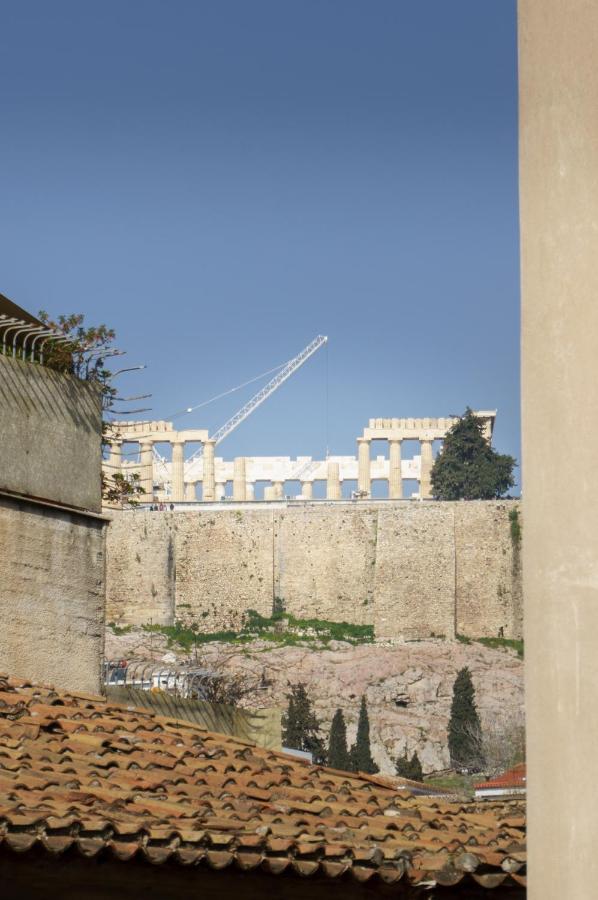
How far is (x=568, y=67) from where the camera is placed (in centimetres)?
283

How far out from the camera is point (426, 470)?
265ft

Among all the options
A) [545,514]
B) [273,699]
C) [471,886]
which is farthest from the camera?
[273,699]

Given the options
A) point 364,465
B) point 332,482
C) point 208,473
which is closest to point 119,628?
point 208,473

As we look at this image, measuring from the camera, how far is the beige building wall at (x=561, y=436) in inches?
107

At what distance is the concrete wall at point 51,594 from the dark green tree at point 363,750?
1295 inches

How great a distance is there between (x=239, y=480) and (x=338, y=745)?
38722 mm

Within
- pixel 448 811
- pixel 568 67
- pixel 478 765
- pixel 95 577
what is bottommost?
pixel 478 765

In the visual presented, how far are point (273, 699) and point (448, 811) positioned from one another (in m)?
43.6

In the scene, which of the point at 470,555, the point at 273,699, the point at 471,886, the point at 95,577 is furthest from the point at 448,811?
the point at 470,555

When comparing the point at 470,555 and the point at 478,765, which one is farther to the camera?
the point at 470,555

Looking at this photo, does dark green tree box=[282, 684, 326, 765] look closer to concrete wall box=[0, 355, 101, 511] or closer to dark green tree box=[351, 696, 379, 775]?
dark green tree box=[351, 696, 379, 775]

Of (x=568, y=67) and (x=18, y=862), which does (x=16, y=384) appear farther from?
(x=568, y=67)

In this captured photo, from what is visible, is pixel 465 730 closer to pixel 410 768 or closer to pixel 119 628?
pixel 410 768

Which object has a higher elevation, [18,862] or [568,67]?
[568,67]
